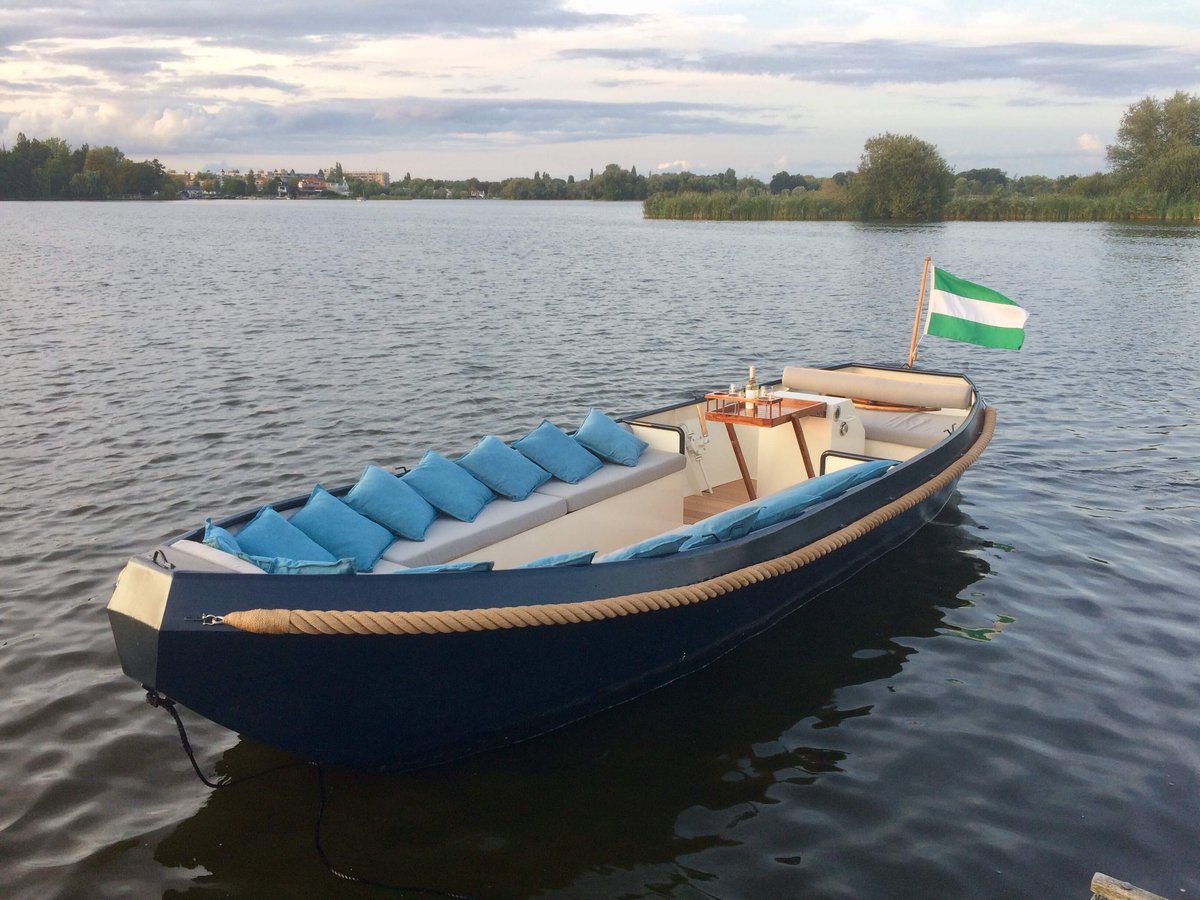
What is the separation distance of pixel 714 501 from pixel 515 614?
12.7ft

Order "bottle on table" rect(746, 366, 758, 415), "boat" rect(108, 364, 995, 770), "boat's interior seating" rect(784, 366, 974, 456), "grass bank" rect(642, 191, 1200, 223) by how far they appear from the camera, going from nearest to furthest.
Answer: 1. "boat" rect(108, 364, 995, 770)
2. "bottle on table" rect(746, 366, 758, 415)
3. "boat's interior seating" rect(784, 366, 974, 456)
4. "grass bank" rect(642, 191, 1200, 223)

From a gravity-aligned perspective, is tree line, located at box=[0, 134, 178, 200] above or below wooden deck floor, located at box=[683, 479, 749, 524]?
above

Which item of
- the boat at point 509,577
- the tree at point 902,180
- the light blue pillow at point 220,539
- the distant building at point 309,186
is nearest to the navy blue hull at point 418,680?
the boat at point 509,577

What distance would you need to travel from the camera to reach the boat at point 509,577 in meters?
3.85

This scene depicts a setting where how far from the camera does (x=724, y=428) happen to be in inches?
321

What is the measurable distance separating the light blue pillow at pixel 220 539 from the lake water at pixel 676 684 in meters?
1.21

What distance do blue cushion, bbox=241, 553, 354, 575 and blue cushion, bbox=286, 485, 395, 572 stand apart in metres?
0.82

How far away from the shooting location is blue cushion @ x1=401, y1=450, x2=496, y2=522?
19.1 feet

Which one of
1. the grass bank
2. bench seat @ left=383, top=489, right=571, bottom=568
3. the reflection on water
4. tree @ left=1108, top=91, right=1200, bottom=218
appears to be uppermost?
tree @ left=1108, top=91, right=1200, bottom=218

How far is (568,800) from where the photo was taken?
461 centimetres

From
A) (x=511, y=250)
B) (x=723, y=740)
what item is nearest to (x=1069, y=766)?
(x=723, y=740)

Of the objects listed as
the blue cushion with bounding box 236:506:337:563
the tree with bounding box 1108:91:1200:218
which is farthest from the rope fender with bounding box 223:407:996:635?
the tree with bounding box 1108:91:1200:218

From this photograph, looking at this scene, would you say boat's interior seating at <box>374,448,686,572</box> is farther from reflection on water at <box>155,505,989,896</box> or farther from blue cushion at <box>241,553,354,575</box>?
reflection on water at <box>155,505,989,896</box>

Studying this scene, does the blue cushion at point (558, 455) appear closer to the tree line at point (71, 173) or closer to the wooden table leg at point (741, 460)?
the wooden table leg at point (741, 460)
